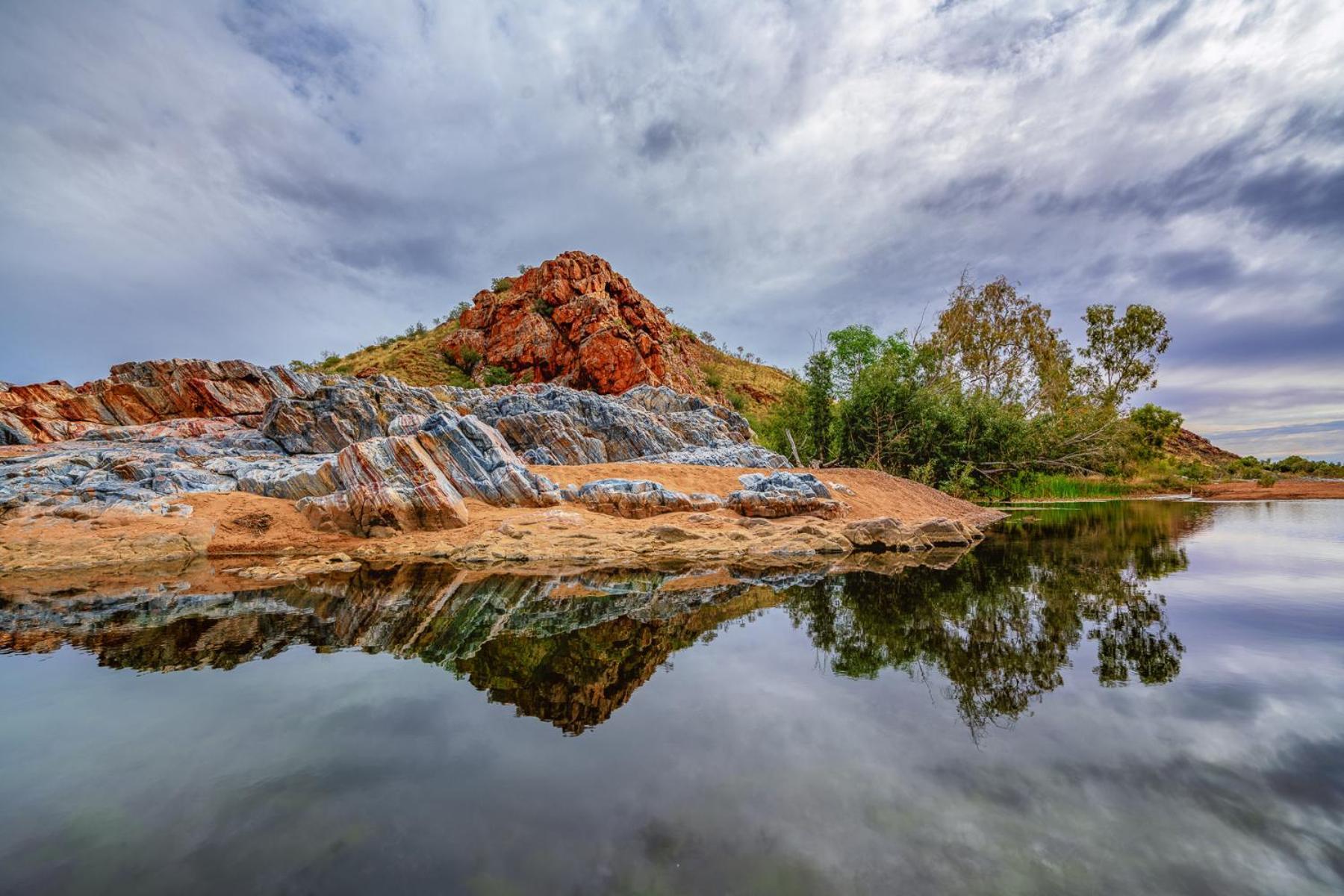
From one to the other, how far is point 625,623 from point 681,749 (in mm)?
3032

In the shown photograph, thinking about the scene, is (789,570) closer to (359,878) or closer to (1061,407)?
(359,878)

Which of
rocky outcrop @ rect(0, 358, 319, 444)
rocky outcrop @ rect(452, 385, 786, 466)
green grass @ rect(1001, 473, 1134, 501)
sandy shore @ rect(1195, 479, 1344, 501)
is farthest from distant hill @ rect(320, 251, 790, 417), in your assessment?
sandy shore @ rect(1195, 479, 1344, 501)

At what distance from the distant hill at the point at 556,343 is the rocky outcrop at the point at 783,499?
110ft

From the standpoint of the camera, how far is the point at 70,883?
2576 millimetres

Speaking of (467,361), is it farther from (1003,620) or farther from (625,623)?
(1003,620)

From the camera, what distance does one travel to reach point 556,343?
52.4 meters

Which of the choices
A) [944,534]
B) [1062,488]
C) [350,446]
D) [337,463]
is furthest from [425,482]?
[1062,488]

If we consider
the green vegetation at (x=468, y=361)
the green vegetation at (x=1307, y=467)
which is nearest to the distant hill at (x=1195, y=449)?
the green vegetation at (x=1307, y=467)

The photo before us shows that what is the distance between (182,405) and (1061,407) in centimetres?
4490

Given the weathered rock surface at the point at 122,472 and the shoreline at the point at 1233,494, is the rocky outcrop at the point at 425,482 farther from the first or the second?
the shoreline at the point at 1233,494

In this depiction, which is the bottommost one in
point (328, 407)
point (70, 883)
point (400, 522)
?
point (70, 883)

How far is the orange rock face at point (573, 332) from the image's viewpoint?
4944cm

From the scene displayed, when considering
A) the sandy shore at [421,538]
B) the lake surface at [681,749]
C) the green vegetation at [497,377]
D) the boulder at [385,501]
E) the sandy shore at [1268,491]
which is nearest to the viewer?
the lake surface at [681,749]

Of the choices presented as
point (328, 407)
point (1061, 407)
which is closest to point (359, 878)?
point (328, 407)
